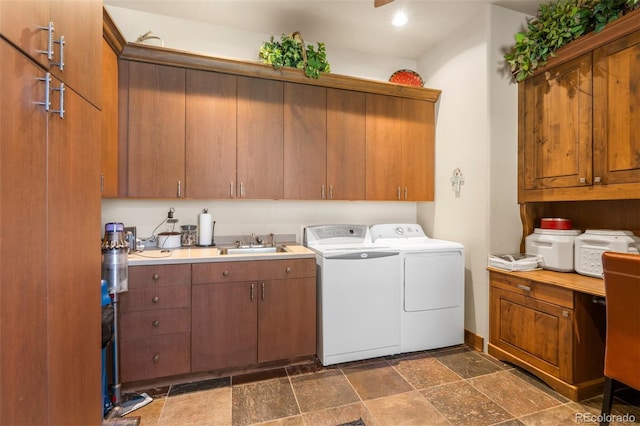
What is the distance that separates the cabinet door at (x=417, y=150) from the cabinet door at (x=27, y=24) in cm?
280

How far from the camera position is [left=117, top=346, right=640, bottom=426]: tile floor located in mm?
1859

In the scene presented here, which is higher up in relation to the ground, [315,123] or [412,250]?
[315,123]

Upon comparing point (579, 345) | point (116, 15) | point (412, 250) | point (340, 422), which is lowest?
point (340, 422)

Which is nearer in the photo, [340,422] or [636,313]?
[636,313]

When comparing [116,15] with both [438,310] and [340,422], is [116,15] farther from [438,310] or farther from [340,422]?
[438,310]

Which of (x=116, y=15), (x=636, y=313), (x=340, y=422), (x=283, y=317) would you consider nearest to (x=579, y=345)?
(x=636, y=313)

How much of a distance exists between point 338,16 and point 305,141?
1127 mm

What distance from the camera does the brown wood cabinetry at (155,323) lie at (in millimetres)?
2090

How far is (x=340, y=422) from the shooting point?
183 centimetres

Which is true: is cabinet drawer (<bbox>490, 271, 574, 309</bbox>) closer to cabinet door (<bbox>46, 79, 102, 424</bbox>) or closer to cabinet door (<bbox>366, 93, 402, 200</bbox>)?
cabinet door (<bbox>366, 93, 402, 200</bbox>)

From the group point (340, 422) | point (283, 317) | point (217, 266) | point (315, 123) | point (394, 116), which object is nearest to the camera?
point (340, 422)

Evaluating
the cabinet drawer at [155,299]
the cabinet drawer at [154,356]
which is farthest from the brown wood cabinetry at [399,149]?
the cabinet drawer at [154,356]

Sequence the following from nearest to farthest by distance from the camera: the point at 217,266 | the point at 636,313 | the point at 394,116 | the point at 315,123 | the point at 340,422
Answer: the point at 636,313, the point at 340,422, the point at 217,266, the point at 315,123, the point at 394,116

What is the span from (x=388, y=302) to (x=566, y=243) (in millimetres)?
1426
